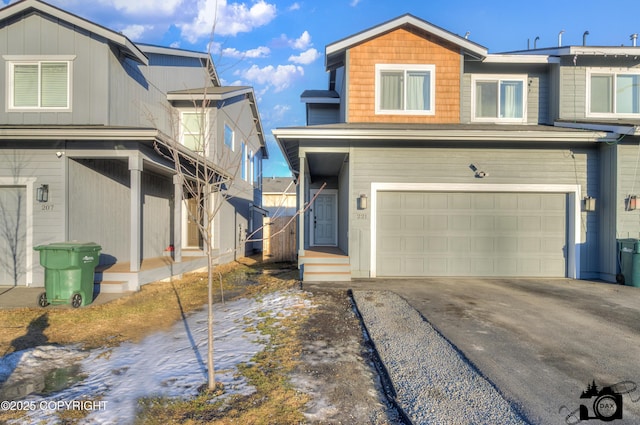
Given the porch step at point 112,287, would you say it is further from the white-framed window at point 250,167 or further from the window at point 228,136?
the white-framed window at point 250,167

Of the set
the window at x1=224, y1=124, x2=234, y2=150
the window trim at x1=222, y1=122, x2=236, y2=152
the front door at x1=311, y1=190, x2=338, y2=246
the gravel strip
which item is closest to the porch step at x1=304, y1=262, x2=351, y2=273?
the gravel strip

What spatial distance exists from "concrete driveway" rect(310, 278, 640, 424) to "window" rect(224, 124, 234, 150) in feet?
26.9

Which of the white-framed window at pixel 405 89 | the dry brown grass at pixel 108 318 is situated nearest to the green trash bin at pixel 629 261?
the white-framed window at pixel 405 89

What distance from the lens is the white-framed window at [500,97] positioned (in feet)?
32.2

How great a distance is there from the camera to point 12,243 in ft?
25.4

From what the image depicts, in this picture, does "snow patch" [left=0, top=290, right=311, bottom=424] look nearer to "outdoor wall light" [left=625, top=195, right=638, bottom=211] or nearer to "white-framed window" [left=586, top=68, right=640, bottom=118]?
"outdoor wall light" [left=625, top=195, right=638, bottom=211]

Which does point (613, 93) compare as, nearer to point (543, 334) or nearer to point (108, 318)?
point (543, 334)

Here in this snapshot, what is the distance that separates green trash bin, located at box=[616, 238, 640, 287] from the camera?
7.41 m

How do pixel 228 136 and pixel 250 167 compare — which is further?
pixel 250 167

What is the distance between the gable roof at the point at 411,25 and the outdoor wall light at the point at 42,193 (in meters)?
7.87

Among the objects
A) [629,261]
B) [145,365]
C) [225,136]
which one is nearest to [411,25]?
[225,136]

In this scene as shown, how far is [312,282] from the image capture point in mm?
7625

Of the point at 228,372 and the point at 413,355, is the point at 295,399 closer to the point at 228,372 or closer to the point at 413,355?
the point at 228,372

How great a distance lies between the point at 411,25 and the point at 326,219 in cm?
695
